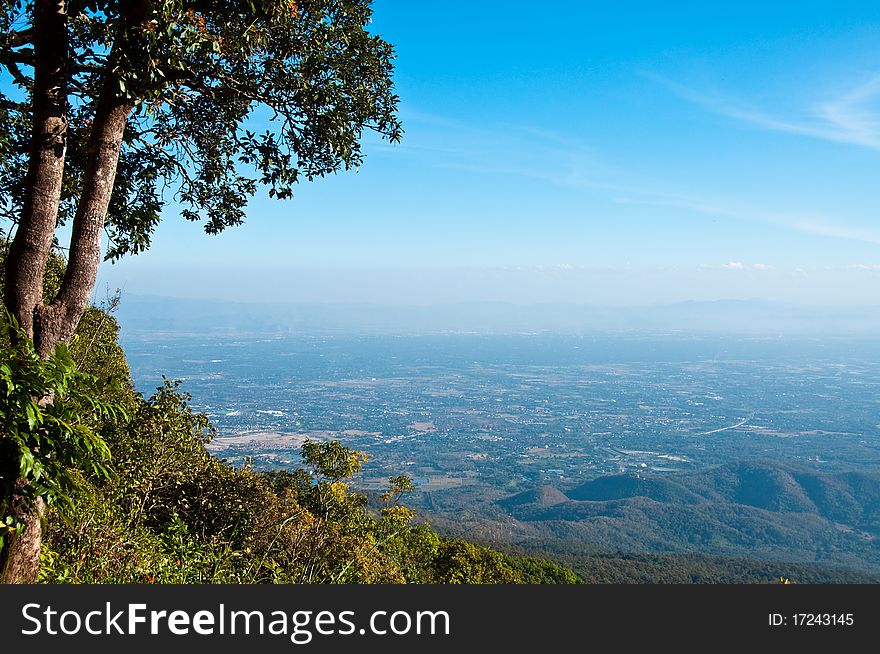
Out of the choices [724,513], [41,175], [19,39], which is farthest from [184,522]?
[724,513]

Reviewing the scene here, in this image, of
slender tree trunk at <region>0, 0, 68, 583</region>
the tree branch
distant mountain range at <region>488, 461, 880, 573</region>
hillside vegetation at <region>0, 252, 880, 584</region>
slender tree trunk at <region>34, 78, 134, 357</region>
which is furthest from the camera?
distant mountain range at <region>488, 461, 880, 573</region>

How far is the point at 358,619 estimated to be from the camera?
3.69m

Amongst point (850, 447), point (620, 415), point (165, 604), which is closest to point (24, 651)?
point (165, 604)

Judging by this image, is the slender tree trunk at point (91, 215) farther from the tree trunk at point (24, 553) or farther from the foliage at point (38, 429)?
the tree trunk at point (24, 553)

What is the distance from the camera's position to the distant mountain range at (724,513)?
221 ft

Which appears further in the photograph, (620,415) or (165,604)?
(620,415)

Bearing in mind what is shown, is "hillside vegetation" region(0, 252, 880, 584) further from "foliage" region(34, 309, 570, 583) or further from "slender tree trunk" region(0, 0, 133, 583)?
"slender tree trunk" region(0, 0, 133, 583)

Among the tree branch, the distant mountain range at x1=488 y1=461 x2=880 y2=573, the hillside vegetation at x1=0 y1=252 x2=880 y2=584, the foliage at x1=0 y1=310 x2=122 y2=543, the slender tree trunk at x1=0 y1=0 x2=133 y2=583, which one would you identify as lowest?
the distant mountain range at x1=488 y1=461 x2=880 y2=573

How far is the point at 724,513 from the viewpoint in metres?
81.6

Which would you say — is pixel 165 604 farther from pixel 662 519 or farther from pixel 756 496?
pixel 756 496

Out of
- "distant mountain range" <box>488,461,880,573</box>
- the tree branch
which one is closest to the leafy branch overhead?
the tree branch

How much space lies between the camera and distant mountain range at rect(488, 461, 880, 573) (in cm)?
6750

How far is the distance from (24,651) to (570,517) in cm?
7499

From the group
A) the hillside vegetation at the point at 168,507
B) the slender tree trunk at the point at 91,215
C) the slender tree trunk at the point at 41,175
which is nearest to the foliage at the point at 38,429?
the hillside vegetation at the point at 168,507
